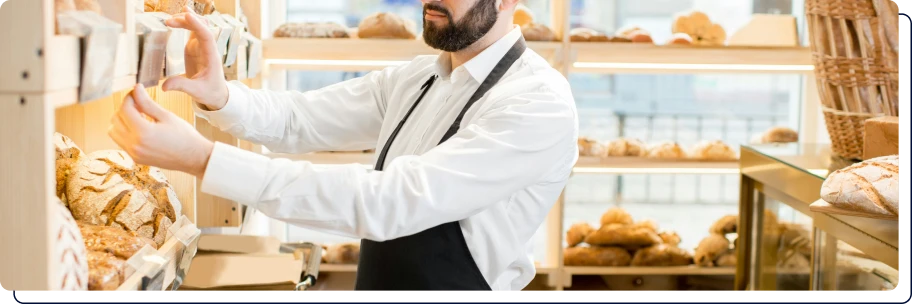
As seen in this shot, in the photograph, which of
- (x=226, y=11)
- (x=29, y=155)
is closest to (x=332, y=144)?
(x=226, y=11)

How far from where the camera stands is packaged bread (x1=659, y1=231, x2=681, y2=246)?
12.3ft

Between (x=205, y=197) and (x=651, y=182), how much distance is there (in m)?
2.31

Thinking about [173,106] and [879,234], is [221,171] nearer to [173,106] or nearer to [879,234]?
[173,106]

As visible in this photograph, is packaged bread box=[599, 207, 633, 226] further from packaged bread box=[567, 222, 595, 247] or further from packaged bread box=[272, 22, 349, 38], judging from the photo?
packaged bread box=[272, 22, 349, 38]

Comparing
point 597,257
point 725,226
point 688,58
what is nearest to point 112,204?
point 597,257

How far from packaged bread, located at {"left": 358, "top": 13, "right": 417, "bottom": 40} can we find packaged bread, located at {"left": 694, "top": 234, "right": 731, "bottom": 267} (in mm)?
1439

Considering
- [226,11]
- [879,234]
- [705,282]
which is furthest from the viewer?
[705,282]

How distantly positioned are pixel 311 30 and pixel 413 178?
2.21 m

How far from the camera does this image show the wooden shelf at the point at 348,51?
3311 mm

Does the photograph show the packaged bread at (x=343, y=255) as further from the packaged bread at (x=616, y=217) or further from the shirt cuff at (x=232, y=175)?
the shirt cuff at (x=232, y=175)

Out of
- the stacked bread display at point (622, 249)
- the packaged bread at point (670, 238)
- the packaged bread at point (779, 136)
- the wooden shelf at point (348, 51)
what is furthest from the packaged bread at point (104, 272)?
the packaged bread at point (779, 136)

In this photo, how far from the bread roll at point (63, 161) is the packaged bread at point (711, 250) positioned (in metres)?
2.70

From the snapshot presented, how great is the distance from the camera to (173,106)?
73.5 inches

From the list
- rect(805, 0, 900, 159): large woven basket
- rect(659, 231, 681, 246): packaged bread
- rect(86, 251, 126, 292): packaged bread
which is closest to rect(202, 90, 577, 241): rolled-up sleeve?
rect(86, 251, 126, 292): packaged bread
